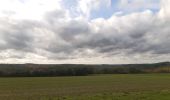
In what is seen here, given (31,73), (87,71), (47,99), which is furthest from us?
(87,71)

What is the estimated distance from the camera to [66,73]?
14725 cm

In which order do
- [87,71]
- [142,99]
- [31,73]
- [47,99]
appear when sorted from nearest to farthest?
[142,99], [47,99], [31,73], [87,71]

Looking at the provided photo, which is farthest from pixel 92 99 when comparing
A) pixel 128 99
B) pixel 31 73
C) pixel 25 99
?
pixel 31 73

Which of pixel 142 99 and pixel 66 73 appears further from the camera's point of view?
pixel 66 73

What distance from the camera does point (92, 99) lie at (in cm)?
2738

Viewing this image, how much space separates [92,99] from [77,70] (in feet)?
403

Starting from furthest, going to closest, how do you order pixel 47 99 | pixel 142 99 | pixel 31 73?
pixel 31 73 → pixel 47 99 → pixel 142 99

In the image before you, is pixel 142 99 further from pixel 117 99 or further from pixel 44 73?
pixel 44 73

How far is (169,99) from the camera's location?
2605 centimetres

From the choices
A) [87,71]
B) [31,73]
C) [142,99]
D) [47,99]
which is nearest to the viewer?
[142,99]

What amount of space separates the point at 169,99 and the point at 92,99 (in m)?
7.60

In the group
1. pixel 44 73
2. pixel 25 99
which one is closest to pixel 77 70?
pixel 44 73

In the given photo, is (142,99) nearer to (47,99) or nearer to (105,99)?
(105,99)

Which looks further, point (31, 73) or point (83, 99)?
point (31, 73)
